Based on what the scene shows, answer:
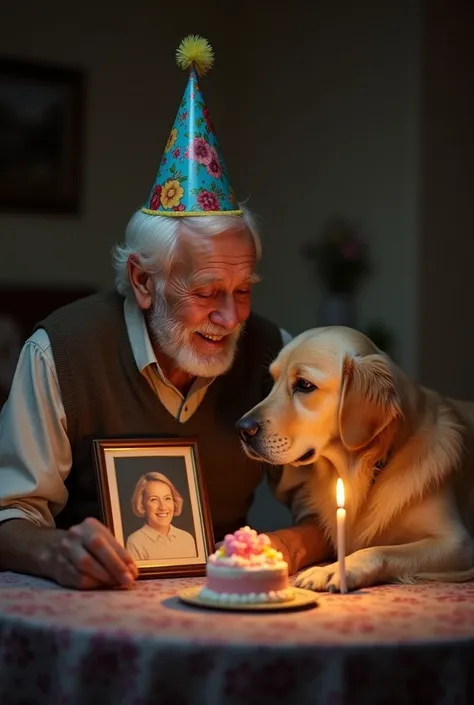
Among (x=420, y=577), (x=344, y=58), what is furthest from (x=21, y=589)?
(x=344, y=58)

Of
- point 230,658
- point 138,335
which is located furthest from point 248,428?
point 230,658

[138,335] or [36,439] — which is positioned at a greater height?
[138,335]

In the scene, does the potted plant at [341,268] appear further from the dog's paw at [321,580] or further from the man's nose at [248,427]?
the dog's paw at [321,580]

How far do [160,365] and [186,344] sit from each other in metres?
0.12

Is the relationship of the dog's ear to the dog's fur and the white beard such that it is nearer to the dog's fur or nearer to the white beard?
the dog's fur

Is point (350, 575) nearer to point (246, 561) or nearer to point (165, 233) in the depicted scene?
point (246, 561)

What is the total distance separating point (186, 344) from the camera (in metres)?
2.37

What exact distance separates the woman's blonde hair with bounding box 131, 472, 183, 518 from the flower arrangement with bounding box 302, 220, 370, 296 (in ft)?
7.13

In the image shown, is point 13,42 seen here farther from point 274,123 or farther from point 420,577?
point 420,577

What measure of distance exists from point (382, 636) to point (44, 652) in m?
0.49

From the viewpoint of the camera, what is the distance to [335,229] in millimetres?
4301

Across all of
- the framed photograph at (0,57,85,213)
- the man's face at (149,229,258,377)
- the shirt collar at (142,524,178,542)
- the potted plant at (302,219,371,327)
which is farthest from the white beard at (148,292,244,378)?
the framed photograph at (0,57,85,213)

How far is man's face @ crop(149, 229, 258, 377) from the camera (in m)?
2.34

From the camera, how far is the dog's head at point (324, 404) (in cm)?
217
